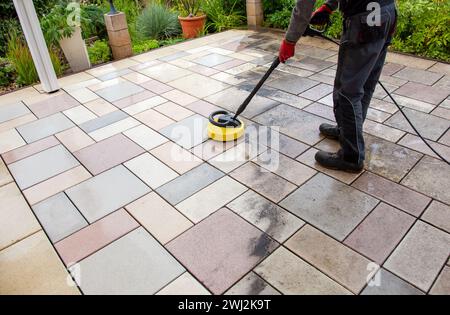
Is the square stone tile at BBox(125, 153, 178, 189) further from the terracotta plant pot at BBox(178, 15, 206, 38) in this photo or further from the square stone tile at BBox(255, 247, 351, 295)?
the terracotta plant pot at BBox(178, 15, 206, 38)

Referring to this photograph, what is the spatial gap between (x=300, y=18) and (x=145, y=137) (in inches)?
60.3

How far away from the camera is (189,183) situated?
239 centimetres

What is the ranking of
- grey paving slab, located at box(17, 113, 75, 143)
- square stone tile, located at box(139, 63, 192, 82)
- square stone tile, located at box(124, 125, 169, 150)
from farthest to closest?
square stone tile, located at box(139, 63, 192, 82)
grey paving slab, located at box(17, 113, 75, 143)
square stone tile, located at box(124, 125, 169, 150)

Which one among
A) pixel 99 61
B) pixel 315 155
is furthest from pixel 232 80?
pixel 99 61

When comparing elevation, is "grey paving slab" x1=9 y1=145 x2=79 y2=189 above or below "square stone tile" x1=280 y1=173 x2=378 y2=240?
above

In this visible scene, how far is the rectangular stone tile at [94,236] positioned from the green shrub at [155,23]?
4.02m

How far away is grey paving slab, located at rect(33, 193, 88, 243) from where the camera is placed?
2068 millimetres

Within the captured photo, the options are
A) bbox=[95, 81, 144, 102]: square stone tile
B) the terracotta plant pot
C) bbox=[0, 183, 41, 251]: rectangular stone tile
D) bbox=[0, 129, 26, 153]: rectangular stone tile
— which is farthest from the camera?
the terracotta plant pot

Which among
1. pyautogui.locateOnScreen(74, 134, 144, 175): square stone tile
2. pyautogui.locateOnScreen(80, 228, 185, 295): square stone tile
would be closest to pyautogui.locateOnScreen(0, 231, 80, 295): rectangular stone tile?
pyautogui.locateOnScreen(80, 228, 185, 295): square stone tile

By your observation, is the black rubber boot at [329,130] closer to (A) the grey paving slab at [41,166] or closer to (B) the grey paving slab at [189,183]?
(B) the grey paving slab at [189,183]

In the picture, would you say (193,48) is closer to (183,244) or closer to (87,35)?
(87,35)

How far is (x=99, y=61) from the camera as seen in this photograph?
470 cm

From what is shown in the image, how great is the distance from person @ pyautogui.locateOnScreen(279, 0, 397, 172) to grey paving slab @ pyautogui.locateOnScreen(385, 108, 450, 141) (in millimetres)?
627

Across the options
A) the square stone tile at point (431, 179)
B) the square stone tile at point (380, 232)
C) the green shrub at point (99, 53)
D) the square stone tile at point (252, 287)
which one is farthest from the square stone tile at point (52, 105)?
the square stone tile at point (431, 179)
